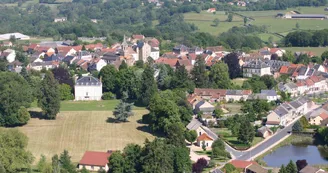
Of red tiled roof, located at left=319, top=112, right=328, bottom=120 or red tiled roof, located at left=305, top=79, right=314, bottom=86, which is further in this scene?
red tiled roof, located at left=305, top=79, right=314, bottom=86

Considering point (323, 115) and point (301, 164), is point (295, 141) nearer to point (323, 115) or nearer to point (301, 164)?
point (323, 115)

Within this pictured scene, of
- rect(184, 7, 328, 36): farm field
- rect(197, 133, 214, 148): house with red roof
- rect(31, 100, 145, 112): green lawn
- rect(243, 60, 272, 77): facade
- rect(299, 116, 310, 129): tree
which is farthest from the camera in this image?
rect(184, 7, 328, 36): farm field

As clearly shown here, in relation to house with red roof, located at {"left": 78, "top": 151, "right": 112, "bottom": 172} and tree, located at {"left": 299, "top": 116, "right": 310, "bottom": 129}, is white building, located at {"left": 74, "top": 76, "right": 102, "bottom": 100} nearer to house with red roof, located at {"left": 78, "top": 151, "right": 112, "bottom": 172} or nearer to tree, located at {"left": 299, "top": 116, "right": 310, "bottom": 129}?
tree, located at {"left": 299, "top": 116, "right": 310, "bottom": 129}

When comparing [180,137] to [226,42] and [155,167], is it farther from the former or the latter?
[226,42]

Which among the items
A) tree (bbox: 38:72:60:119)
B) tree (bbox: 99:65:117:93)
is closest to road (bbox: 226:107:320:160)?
tree (bbox: 38:72:60:119)

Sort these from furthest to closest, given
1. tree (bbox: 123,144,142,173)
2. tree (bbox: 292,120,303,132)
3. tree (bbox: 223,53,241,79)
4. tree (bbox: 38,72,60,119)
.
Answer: tree (bbox: 223,53,241,79) < tree (bbox: 38,72,60,119) < tree (bbox: 292,120,303,132) < tree (bbox: 123,144,142,173)

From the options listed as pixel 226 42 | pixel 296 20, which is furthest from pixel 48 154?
pixel 296 20

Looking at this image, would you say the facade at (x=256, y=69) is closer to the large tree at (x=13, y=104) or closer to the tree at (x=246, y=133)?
the tree at (x=246, y=133)
